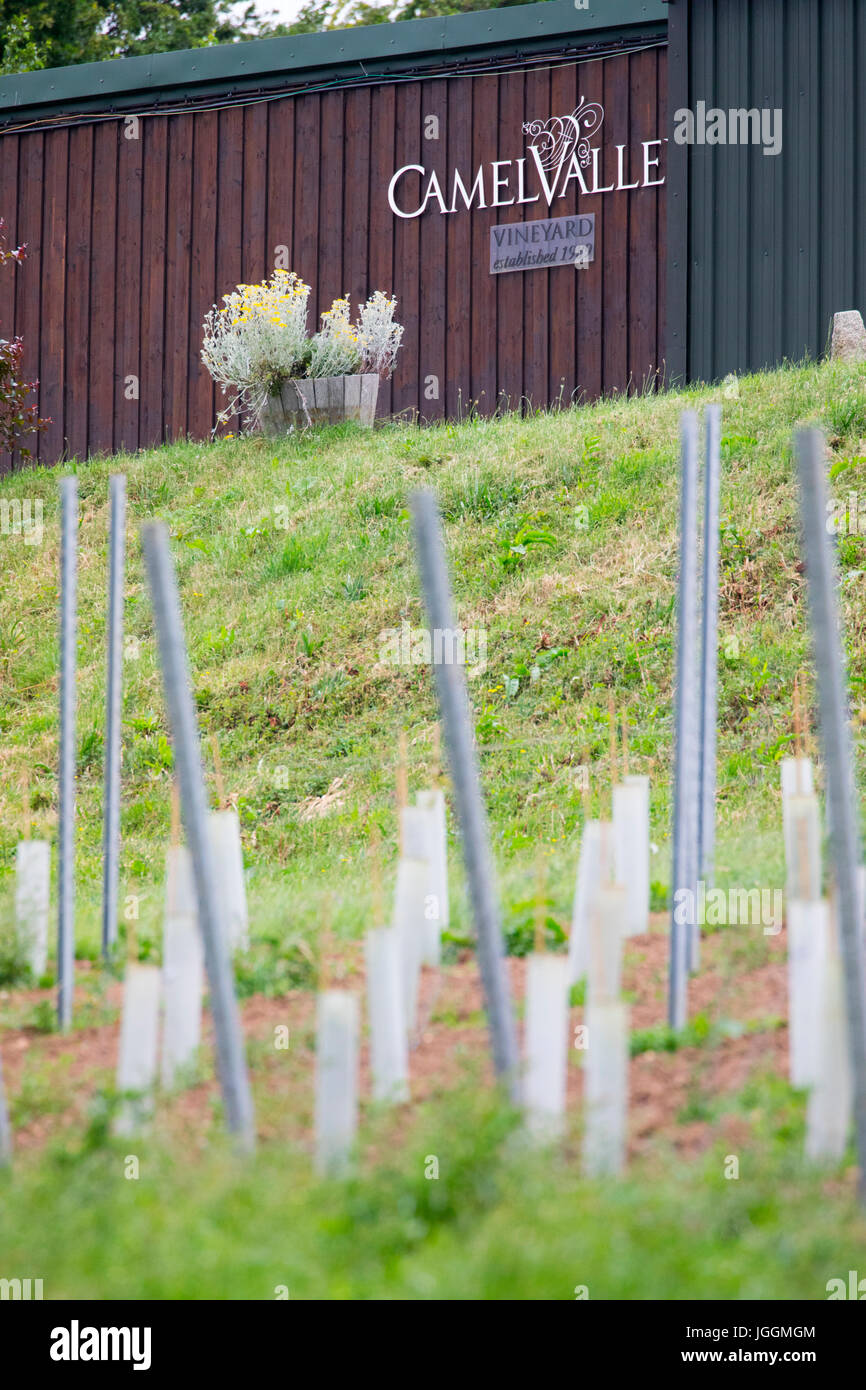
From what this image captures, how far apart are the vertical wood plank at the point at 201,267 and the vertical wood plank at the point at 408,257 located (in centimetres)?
185

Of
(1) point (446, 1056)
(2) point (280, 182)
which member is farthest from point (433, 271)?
(1) point (446, 1056)

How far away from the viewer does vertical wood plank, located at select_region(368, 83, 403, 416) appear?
13.0 m

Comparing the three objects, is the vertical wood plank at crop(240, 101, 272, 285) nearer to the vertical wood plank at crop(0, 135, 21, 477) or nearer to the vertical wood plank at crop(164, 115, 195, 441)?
the vertical wood plank at crop(164, 115, 195, 441)

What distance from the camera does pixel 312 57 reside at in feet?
43.1

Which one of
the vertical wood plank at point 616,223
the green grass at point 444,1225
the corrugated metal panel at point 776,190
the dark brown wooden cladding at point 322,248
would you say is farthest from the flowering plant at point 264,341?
the green grass at point 444,1225

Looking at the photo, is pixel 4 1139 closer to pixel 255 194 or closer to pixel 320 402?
pixel 320 402

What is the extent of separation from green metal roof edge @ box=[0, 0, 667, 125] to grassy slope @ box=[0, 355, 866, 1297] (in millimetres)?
3758

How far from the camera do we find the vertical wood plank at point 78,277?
Result: 1419cm

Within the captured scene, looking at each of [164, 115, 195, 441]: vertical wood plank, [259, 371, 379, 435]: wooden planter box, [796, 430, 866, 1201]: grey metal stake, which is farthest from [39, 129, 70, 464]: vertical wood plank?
[796, 430, 866, 1201]: grey metal stake

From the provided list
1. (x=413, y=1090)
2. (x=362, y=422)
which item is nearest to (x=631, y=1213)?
(x=413, y=1090)

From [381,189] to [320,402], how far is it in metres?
2.45

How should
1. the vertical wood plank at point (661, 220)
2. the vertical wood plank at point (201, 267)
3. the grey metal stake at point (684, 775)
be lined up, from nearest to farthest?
the grey metal stake at point (684, 775)
the vertical wood plank at point (661, 220)
the vertical wood plank at point (201, 267)

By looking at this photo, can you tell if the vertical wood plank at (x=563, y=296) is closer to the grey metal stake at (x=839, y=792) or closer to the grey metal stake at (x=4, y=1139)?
the grey metal stake at (x=839, y=792)
